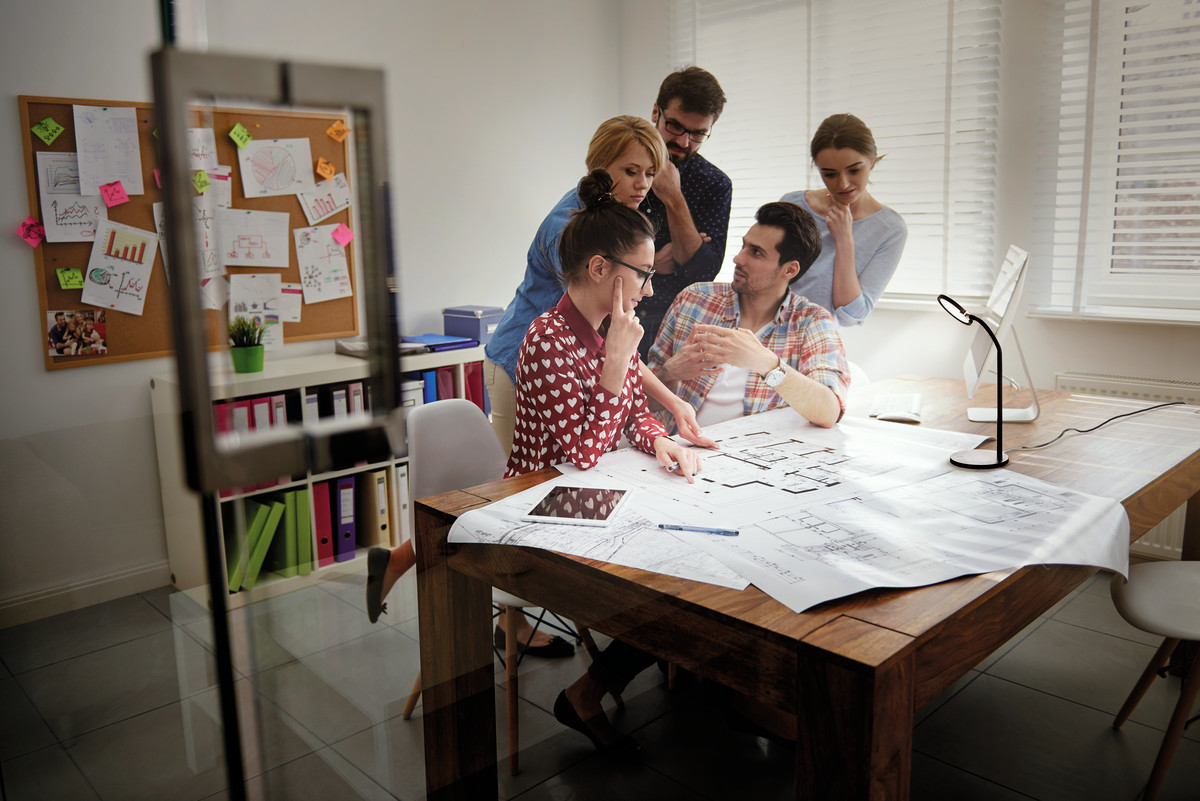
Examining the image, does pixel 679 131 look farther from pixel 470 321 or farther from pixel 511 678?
pixel 511 678

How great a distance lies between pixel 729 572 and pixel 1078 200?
212cm

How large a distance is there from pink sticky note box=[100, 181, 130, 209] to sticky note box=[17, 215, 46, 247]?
0.04 m

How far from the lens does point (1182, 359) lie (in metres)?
2.55

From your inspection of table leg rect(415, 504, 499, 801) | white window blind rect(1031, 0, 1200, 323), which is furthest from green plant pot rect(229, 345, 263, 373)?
white window blind rect(1031, 0, 1200, 323)

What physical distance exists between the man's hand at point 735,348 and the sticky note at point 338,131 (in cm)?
200

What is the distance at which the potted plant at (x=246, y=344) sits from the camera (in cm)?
43

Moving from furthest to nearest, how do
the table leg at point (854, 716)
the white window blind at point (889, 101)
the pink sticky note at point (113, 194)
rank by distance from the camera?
the white window blind at point (889, 101) < the table leg at point (854, 716) < the pink sticky note at point (113, 194)

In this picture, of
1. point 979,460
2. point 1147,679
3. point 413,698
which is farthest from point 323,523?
point 1147,679

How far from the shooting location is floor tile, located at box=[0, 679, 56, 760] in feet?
1.89

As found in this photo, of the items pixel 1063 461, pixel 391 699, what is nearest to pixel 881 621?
pixel 391 699

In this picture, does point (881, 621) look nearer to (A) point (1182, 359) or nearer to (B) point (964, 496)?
(B) point (964, 496)

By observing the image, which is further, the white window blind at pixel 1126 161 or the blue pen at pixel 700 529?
the white window blind at pixel 1126 161

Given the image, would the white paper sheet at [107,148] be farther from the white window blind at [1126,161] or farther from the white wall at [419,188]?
the white window blind at [1126,161]

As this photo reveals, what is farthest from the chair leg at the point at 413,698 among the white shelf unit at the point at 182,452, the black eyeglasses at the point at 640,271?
the black eyeglasses at the point at 640,271
